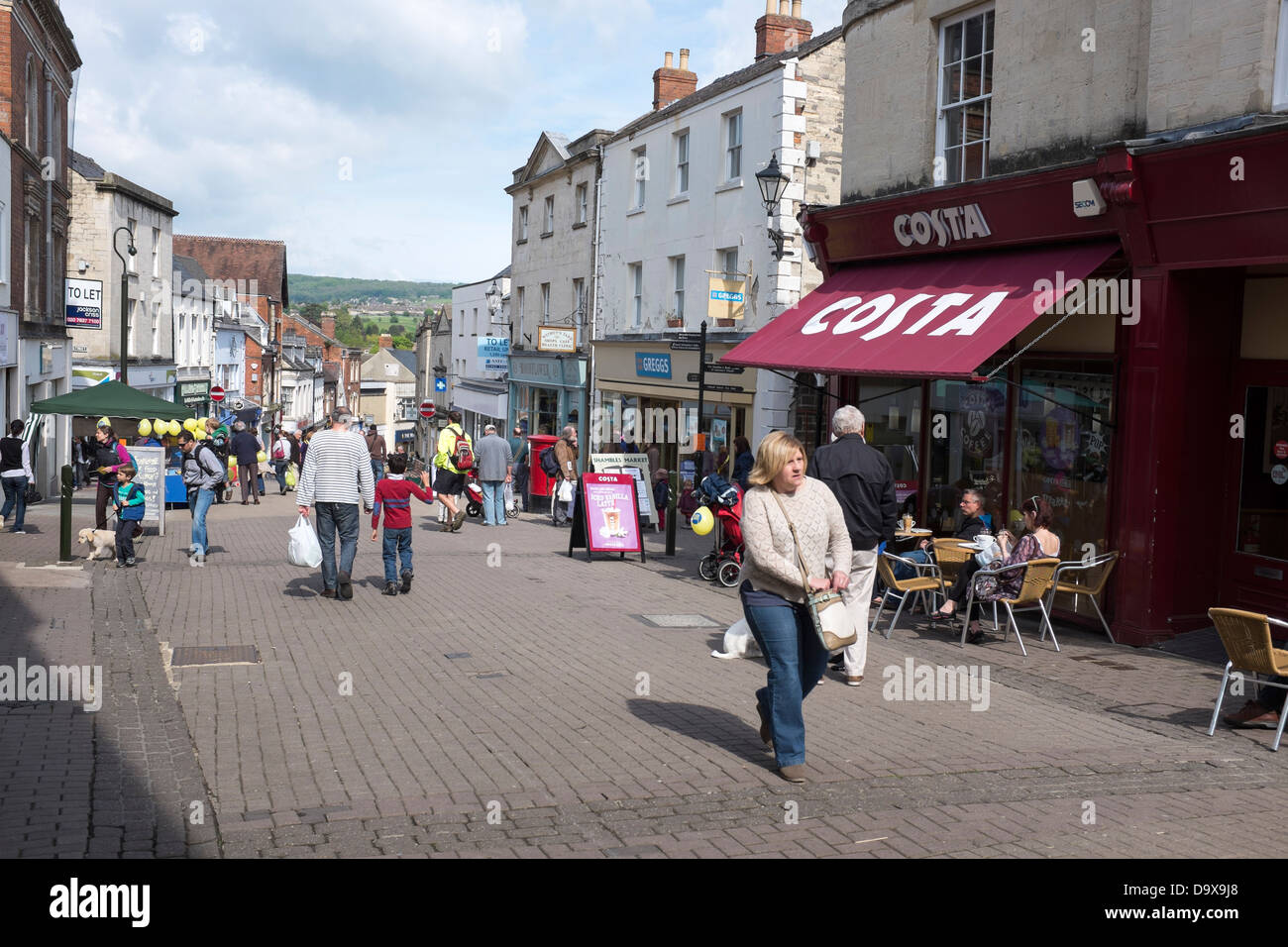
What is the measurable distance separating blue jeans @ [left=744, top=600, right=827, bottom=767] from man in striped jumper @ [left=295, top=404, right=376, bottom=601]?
19.6 ft

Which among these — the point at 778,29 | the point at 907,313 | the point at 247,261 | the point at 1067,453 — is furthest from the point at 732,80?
the point at 247,261

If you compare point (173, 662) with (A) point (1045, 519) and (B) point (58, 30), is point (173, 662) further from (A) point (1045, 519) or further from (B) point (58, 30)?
→ (B) point (58, 30)

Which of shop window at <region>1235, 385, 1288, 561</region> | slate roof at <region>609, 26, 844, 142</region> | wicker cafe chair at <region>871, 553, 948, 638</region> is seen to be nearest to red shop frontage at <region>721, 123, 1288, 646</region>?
shop window at <region>1235, 385, 1288, 561</region>

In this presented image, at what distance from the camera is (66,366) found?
100 ft

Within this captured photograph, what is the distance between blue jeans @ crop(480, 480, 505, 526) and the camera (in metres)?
19.8

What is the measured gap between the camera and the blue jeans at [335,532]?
1163 centimetres

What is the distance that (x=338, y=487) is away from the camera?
453 inches

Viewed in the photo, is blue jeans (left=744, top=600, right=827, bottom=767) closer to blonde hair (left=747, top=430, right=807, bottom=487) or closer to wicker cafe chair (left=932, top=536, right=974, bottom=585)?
blonde hair (left=747, top=430, right=807, bottom=487)

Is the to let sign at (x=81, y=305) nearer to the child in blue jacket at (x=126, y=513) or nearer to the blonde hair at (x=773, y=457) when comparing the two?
the child in blue jacket at (x=126, y=513)

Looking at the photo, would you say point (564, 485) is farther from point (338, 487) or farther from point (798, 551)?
point (798, 551)

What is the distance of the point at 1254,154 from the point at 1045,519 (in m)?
3.43

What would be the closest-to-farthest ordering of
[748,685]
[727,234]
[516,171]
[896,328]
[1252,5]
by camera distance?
[748,685]
[1252,5]
[896,328]
[727,234]
[516,171]

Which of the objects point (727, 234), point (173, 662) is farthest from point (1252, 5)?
point (727, 234)

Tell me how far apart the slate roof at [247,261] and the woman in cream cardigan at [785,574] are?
72208 millimetres
